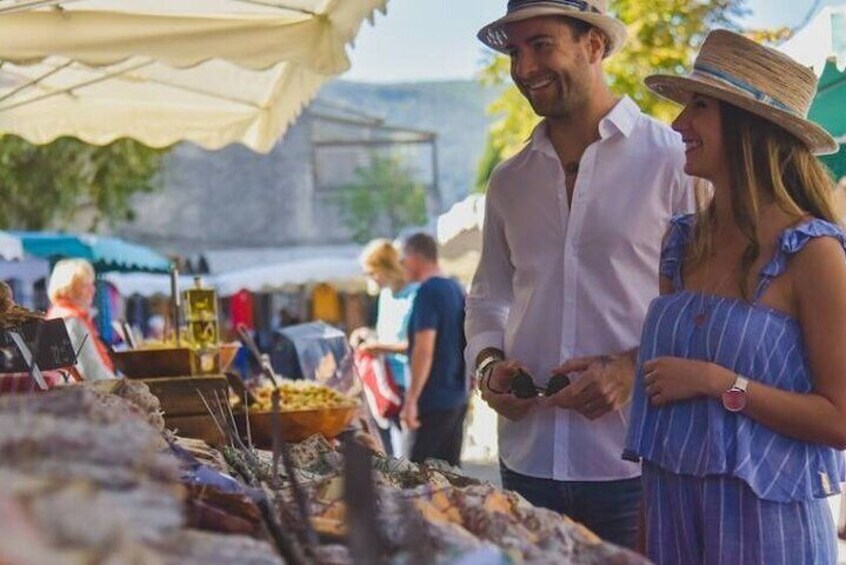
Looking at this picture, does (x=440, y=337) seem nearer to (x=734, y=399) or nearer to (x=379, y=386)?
(x=379, y=386)

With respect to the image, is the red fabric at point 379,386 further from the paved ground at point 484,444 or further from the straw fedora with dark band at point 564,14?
the straw fedora with dark band at point 564,14

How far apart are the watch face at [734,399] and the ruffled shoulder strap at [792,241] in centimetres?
20

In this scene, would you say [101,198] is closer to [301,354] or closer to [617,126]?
[301,354]

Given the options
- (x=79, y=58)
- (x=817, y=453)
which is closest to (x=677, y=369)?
(x=817, y=453)

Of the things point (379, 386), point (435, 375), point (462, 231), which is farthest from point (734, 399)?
point (462, 231)

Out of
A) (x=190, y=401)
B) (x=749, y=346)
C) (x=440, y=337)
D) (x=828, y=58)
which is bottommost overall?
(x=440, y=337)

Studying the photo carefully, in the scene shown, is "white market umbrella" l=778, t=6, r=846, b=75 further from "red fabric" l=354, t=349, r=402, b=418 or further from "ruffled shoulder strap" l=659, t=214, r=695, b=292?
"red fabric" l=354, t=349, r=402, b=418

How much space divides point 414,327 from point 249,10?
2.58m

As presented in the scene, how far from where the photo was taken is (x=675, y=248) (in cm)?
308

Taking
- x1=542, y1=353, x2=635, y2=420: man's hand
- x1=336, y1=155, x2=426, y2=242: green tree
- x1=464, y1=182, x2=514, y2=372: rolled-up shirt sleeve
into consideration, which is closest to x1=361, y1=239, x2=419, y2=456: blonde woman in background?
x1=464, y1=182, x2=514, y2=372: rolled-up shirt sleeve

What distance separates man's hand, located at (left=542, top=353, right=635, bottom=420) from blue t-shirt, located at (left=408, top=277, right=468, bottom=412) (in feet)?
15.1

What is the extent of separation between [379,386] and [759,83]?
20.0 feet

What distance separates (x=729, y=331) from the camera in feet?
9.19

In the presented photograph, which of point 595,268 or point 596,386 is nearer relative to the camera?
point 596,386
